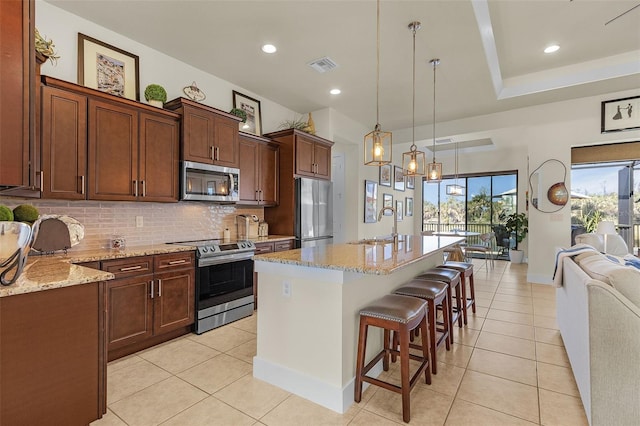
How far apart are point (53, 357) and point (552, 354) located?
367cm

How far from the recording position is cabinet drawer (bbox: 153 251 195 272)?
288 cm

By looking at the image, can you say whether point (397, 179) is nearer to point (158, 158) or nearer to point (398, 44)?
point (398, 44)

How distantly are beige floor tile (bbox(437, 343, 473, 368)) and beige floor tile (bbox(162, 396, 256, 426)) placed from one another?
1.70m

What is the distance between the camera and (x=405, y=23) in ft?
9.62

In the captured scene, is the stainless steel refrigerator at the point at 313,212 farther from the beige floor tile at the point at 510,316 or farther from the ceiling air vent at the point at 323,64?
the beige floor tile at the point at 510,316

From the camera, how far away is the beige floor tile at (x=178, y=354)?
2.53 m

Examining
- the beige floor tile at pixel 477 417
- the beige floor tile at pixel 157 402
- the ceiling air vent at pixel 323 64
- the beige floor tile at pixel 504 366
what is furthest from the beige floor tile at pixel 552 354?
the ceiling air vent at pixel 323 64

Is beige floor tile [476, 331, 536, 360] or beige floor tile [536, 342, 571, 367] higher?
beige floor tile [536, 342, 571, 367]

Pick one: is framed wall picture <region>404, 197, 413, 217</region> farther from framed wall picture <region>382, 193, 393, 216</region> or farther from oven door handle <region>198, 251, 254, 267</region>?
oven door handle <region>198, 251, 254, 267</region>

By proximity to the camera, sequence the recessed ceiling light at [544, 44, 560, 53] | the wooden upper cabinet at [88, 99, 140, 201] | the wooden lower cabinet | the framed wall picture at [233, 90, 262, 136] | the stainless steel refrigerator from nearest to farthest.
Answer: the wooden lower cabinet → the wooden upper cabinet at [88, 99, 140, 201] → the recessed ceiling light at [544, 44, 560, 53] → the framed wall picture at [233, 90, 262, 136] → the stainless steel refrigerator

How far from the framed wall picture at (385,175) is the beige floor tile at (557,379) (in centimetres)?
478

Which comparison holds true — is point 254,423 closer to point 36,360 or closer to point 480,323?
point 36,360

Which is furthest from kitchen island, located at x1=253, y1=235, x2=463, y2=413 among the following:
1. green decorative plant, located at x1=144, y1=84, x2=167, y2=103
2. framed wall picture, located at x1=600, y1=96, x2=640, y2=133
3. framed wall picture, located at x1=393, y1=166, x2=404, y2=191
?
framed wall picture, located at x1=393, y1=166, x2=404, y2=191

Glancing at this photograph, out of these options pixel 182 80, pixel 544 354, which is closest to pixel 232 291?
pixel 182 80
